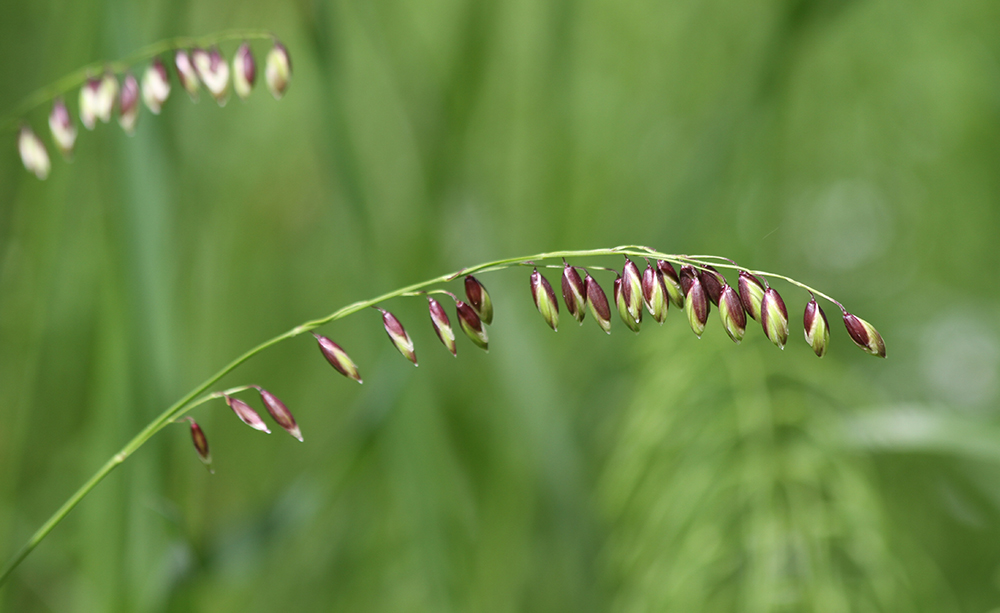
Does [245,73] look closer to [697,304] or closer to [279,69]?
[279,69]

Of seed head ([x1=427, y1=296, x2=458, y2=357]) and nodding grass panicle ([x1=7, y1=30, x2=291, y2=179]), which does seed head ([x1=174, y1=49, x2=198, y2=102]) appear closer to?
nodding grass panicle ([x1=7, y1=30, x2=291, y2=179])

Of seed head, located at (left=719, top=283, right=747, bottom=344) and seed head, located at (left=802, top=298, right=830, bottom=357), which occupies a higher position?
seed head, located at (left=719, top=283, right=747, bottom=344)

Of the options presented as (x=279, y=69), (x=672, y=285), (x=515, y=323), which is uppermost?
(x=279, y=69)

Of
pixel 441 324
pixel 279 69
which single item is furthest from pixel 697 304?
pixel 279 69

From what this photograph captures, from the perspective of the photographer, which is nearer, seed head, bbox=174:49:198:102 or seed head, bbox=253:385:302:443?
seed head, bbox=253:385:302:443

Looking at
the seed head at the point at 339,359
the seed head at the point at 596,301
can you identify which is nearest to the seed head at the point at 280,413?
the seed head at the point at 339,359

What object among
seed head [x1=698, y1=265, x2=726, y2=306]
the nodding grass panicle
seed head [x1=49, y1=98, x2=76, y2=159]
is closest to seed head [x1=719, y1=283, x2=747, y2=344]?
seed head [x1=698, y1=265, x2=726, y2=306]

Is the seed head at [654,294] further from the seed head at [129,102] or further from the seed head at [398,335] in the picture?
the seed head at [129,102]
